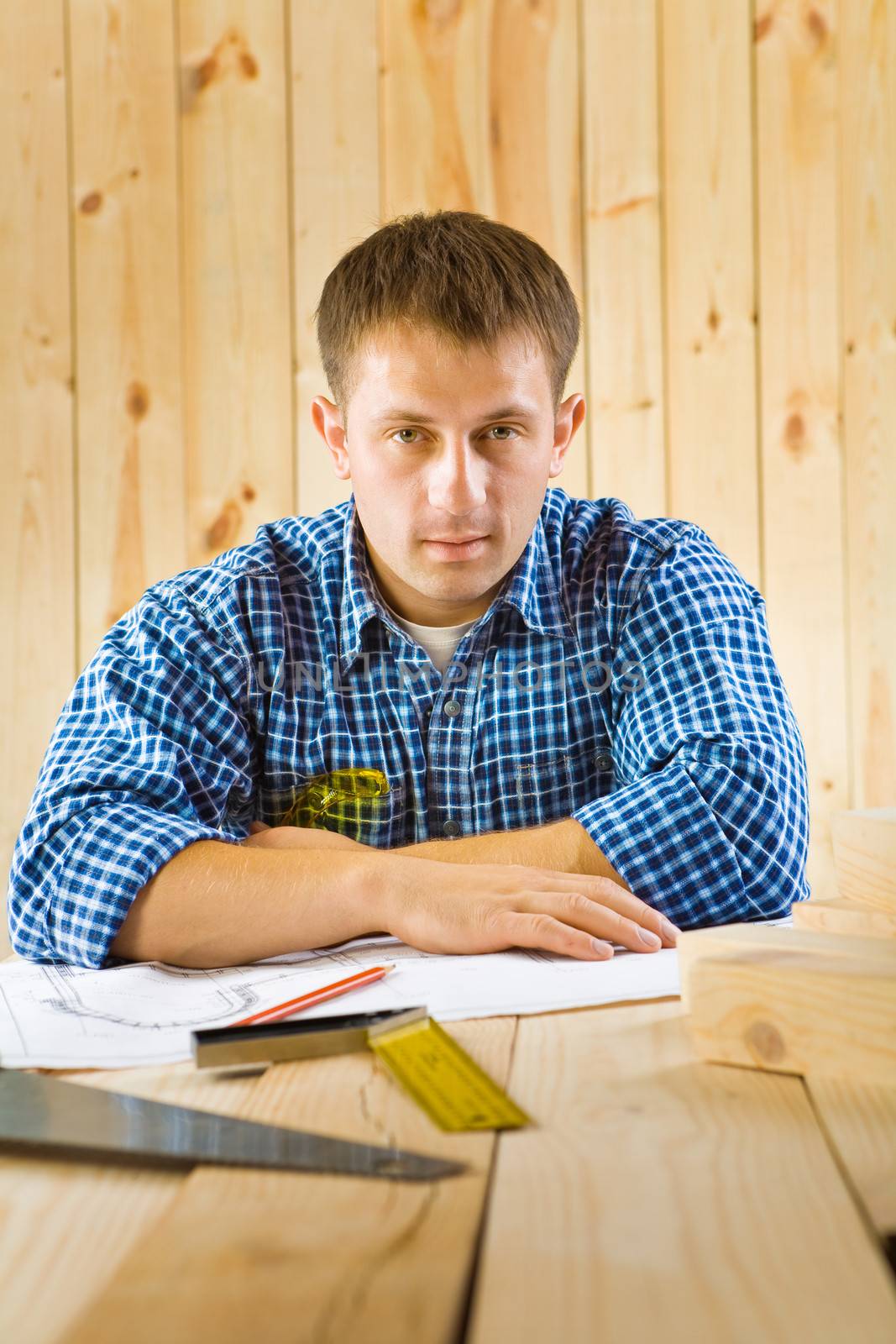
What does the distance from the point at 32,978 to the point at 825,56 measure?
6.88 ft

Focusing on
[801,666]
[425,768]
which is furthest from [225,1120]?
[801,666]

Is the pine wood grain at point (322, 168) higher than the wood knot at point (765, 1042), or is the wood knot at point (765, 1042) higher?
the pine wood grain at point (322, 168)

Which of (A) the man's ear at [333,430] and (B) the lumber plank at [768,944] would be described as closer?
(B) the lumber plank at [768,944]

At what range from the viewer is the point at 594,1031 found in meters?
0.65

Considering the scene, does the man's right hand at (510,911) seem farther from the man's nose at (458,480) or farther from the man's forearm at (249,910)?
the man's nose at (458,480)

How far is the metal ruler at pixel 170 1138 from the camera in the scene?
0.45 metres

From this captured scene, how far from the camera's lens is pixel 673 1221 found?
402 mm

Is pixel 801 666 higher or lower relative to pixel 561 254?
lower

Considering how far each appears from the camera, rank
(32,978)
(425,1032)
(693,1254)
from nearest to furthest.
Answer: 1. (693,1254)
2. (425,1032)
3. (32,978)

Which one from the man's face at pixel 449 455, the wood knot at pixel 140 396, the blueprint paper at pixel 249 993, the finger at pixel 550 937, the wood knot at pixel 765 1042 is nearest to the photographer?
the wood knot at pixel 765 1042

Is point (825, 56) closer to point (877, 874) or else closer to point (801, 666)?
point (801, 666)

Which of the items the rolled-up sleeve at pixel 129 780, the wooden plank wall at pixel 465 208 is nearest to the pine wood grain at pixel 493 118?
the wooden plank wall at pixel 465 208

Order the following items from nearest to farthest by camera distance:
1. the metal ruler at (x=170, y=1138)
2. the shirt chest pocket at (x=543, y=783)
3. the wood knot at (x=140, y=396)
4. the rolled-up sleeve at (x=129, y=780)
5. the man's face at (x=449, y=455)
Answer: the metal ruler at (x=170, y=1138), the rolled-up sleeve at (x=129, y=780), the man's face at (x=449, y=455), the shirt chest pocket at (x=543, y=783), the wood knot at (x=140, y=396)

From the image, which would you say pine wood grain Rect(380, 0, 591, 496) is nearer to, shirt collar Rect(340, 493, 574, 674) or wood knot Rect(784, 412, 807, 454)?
wood knot Rect(784, 412, 807, 454)
